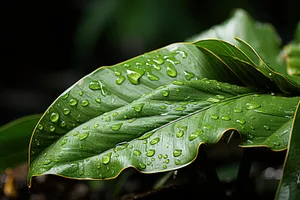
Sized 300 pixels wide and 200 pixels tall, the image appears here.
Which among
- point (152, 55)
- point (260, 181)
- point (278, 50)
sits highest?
point (152, 55)

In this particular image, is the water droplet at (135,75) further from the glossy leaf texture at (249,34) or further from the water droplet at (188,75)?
the glossy leaf texture at (249,34)

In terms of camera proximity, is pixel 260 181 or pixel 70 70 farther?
pixel 70 70

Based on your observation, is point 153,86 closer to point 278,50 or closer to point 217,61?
point 217,61

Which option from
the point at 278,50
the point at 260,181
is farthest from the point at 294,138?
the point at 278,50

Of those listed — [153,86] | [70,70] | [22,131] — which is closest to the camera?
[153,86]

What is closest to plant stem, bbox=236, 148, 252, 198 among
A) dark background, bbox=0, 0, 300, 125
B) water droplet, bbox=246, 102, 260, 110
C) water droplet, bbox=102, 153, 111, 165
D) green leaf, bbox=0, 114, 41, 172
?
water droplet, bbox=246, 102, 260, 110

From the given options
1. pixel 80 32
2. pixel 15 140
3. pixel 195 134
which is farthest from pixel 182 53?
pixel 80 32

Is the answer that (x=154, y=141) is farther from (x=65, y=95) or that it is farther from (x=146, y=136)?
(x=65, y=95)
